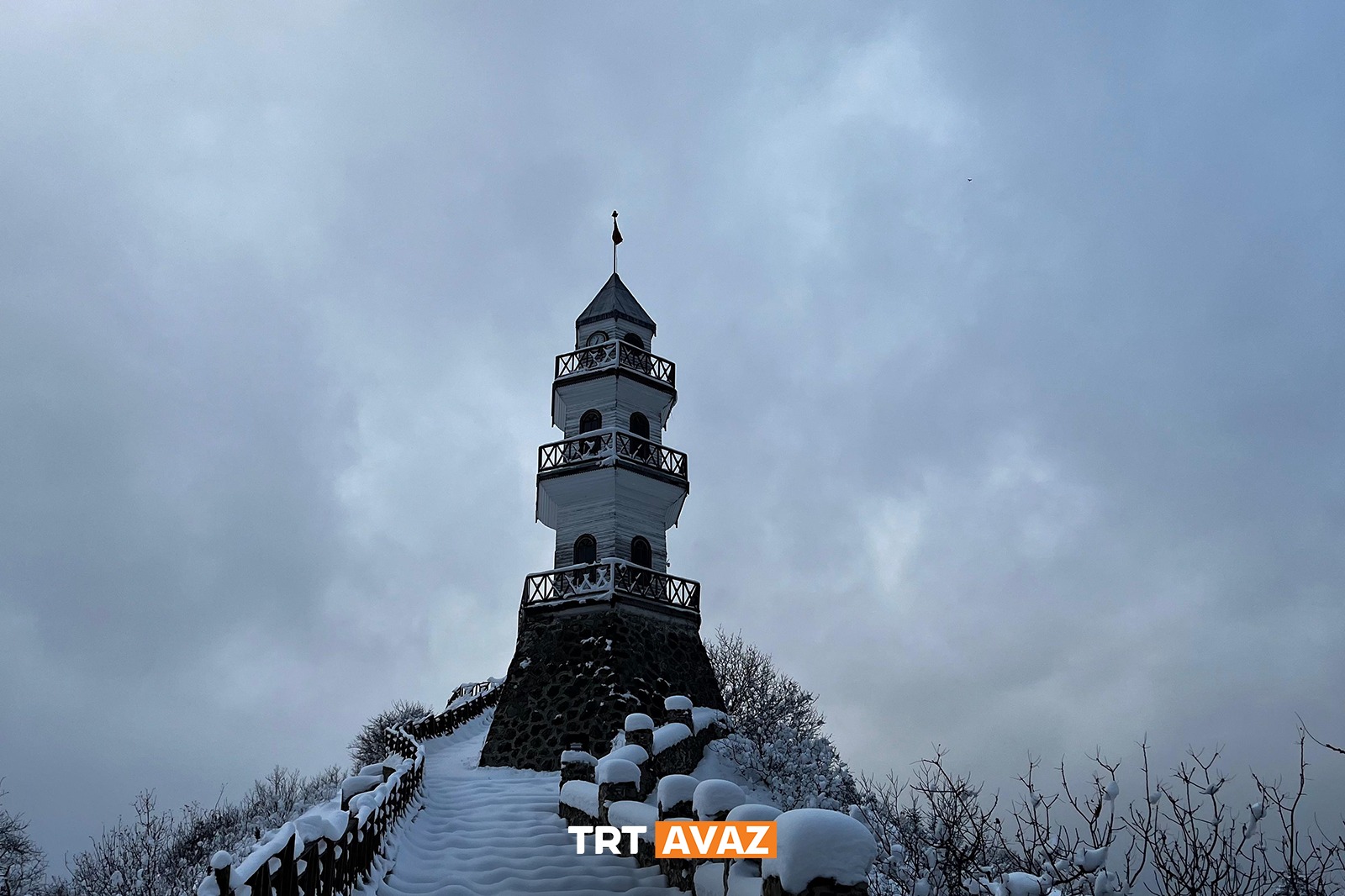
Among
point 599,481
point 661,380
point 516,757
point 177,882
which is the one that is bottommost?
point 177,882

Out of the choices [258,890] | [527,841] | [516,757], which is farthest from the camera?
[516,757]

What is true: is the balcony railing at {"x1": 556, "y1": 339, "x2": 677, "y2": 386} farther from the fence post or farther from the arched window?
the fence post

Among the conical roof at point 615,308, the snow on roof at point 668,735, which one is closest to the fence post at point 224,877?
the snow on roof at point 668,735

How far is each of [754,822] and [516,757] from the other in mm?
15522

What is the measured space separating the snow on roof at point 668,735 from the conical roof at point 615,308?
1622 cm

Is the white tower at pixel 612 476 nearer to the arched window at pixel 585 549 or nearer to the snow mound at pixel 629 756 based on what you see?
the arched window at pixel 585 549

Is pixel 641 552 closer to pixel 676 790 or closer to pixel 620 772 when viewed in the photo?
pixel 620 772

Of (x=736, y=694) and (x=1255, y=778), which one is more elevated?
(x=736, y=694)

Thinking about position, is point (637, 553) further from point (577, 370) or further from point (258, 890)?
point (258, 890)

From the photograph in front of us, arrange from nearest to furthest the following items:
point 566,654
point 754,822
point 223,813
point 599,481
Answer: point 754,822 < point 566,654 < point 599,481 < point 223,813

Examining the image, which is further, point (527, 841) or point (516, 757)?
point (516, 757)

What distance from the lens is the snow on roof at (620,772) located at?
11.5m

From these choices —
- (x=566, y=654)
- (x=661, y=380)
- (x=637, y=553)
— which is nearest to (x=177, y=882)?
(x=566, y=654)

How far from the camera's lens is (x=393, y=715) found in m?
49.5
